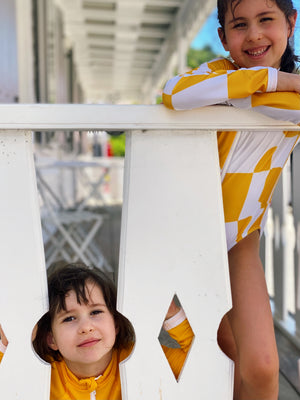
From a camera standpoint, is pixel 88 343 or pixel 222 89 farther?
pixel 88 343

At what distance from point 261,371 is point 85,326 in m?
0.51

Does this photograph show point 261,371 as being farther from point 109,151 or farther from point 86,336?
point 109,151

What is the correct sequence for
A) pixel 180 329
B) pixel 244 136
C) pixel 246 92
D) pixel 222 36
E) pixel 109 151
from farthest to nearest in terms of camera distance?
pixel 109 151 < pixel 222 36 < pixel 244 136 < pixel 180 329 < pixel 246 92

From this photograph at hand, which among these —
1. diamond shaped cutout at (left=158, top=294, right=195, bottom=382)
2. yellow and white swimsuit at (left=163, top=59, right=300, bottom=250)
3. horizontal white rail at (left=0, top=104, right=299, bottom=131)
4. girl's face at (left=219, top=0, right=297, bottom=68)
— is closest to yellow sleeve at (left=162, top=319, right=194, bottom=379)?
diamond shaped cutout at (left=158, top=294, right=195, bottom=382)

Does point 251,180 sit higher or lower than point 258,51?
lower

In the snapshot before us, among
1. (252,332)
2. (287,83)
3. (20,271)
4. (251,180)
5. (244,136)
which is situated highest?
(287,83)

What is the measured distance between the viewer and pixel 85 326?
4.48 ft

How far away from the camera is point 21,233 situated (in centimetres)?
120

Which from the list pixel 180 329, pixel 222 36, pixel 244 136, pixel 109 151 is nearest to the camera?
pixel 180 329

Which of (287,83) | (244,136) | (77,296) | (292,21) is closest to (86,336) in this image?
(77,296)

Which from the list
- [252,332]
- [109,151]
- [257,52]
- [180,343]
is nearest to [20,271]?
[180,343]

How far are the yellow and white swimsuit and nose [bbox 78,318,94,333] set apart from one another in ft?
1.58

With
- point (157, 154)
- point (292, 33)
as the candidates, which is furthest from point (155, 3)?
point (157, 154)

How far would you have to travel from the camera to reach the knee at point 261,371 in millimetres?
1332
